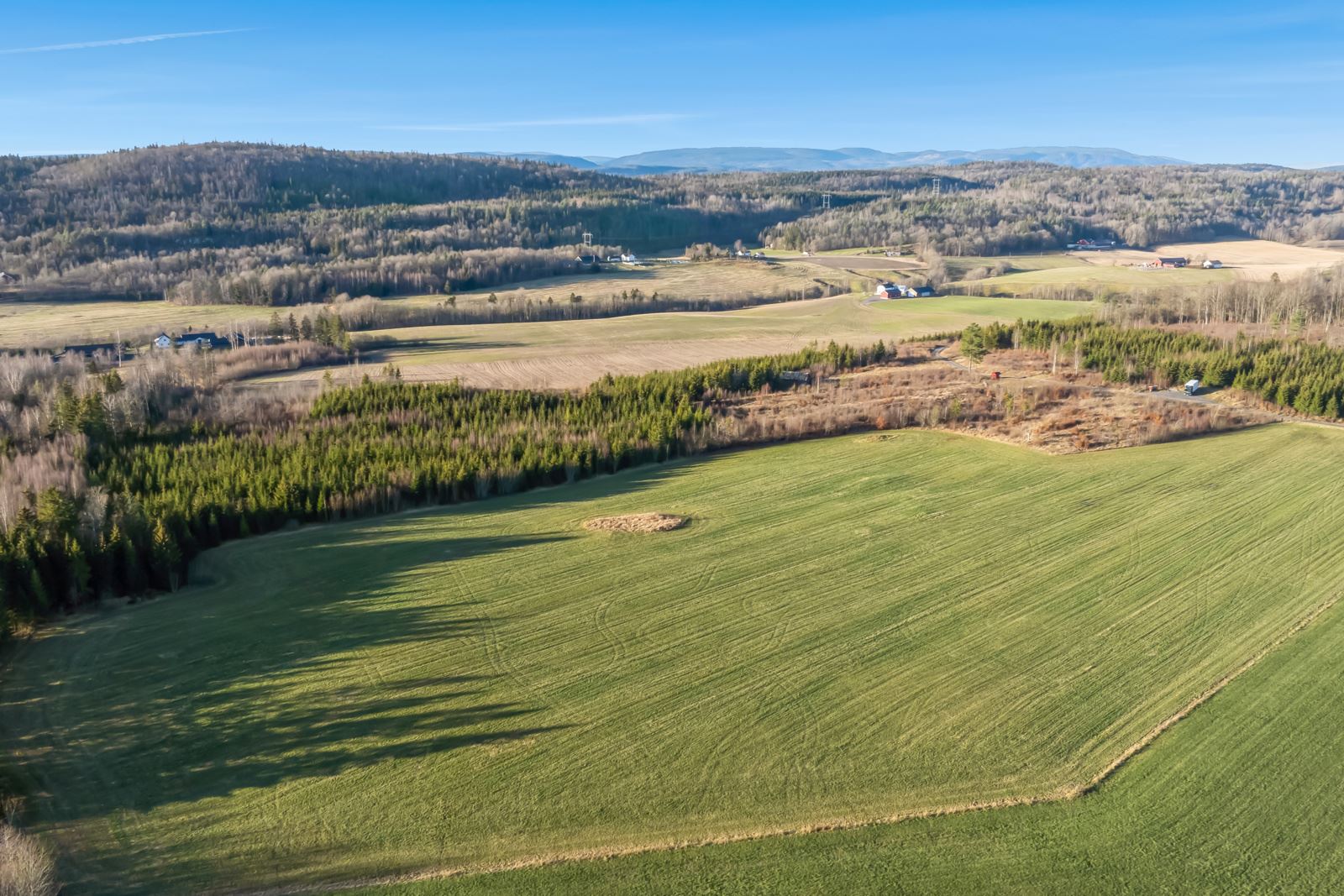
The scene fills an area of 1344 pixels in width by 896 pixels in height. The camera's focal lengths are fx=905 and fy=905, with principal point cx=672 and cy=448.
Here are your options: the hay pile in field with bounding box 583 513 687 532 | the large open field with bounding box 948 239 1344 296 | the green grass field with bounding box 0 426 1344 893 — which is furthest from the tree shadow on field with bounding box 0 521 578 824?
the large open field with bounding box 948 239 1344 296

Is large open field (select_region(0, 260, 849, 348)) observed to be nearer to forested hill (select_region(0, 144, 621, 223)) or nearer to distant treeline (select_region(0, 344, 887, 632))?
distant treeline (select_region(0, 344, 887, 632))

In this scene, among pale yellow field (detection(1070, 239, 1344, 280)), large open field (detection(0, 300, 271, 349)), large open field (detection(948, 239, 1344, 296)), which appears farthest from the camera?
pale yellow field (detection(1070, 239, 1344, 280))

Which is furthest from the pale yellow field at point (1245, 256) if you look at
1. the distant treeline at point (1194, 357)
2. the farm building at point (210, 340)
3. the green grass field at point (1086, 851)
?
the farm building at point (210, 340)

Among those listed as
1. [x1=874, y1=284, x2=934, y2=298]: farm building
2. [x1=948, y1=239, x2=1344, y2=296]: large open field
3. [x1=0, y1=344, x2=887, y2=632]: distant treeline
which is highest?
[x1=948, y1=239, x2=1344, y2=296]: large open field

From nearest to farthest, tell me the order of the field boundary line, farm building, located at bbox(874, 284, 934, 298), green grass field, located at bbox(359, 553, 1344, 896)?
green grass field, located at bbox(359, 553, 1344, 896) < the field boundary line < farm building, located at bbox(874, 284, 934, 298)

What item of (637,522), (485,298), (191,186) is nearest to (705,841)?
(637,522)

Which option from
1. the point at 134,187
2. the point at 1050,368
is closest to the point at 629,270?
the point at 1050,368

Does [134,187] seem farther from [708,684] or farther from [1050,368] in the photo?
[708,684]

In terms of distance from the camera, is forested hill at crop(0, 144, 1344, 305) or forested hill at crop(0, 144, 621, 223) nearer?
forested hill at crop(0, 144, 1344, 305)
